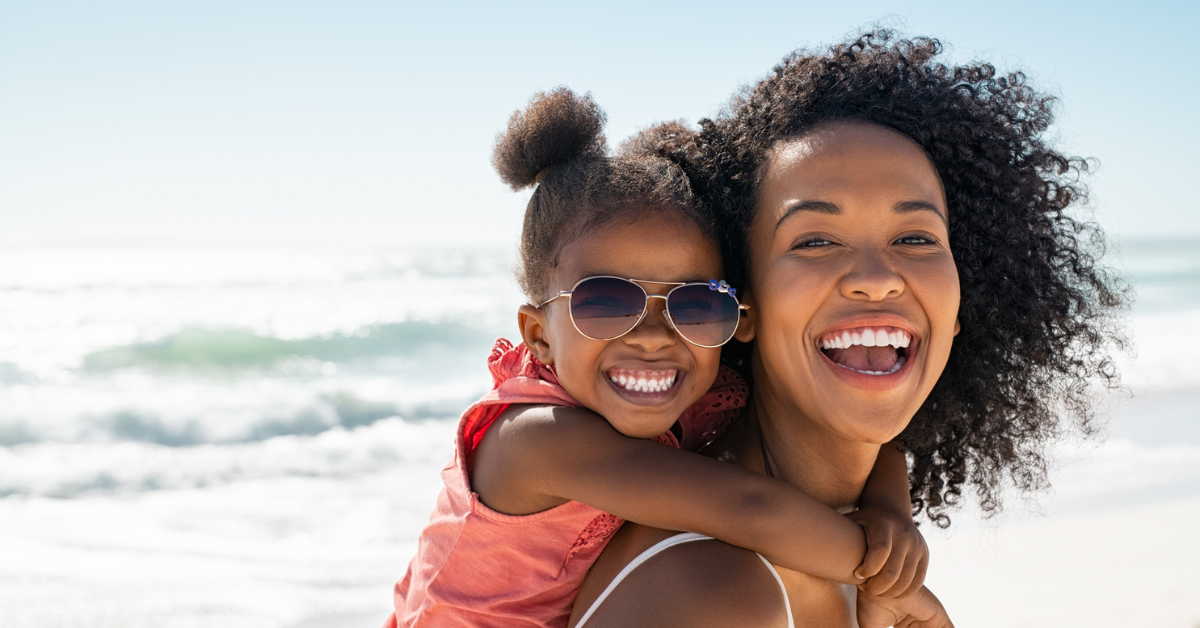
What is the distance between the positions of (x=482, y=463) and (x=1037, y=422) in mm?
1808

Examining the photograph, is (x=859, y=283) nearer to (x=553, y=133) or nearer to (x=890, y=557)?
(x=890, y=557)

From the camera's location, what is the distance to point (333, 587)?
20.3 feet

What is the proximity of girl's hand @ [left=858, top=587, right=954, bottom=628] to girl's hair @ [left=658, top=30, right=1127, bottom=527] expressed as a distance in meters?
0.61

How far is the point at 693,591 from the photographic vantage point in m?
1.93

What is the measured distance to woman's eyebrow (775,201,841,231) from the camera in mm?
2256

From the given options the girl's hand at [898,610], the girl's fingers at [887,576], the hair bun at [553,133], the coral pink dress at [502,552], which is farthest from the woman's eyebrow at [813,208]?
the girl's hand at [898,610]

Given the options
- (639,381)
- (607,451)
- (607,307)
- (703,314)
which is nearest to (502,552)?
(607,451)

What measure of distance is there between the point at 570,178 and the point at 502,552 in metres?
1.04

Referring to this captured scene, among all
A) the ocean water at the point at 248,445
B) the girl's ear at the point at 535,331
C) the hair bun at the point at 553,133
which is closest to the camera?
the girl's ear at the point at 535,331

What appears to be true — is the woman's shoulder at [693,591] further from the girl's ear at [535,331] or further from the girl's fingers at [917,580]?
the girl's ear at [535,331]

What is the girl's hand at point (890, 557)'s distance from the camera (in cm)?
225

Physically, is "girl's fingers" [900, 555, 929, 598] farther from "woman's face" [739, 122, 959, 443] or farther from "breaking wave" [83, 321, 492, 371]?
"breaking wave" [83, 321, 492, 371]

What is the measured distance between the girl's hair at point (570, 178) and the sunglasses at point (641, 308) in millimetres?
185

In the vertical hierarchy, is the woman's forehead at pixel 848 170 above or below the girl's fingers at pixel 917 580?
above
